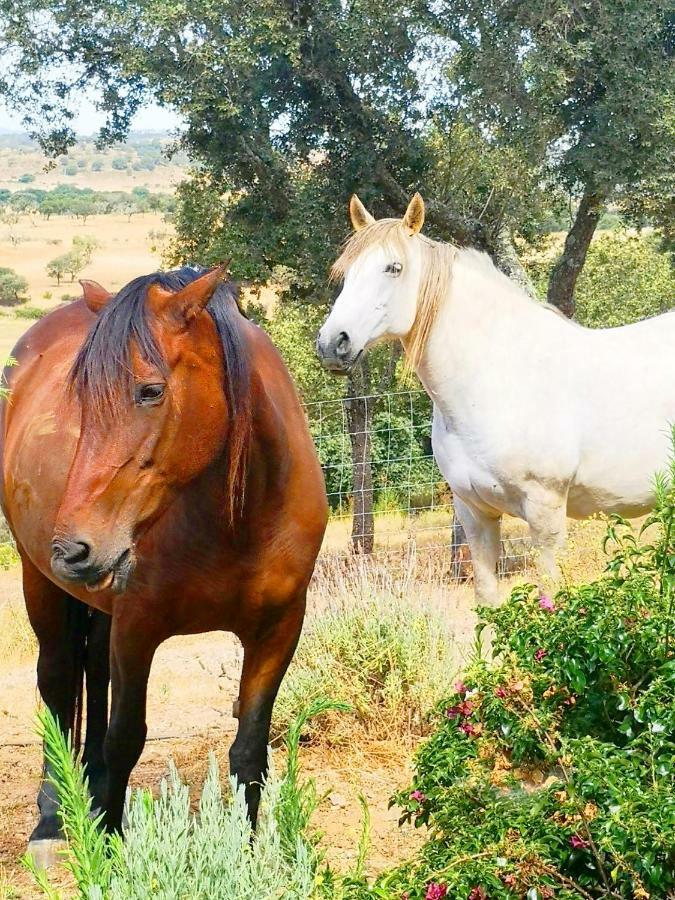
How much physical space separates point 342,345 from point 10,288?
197 ft

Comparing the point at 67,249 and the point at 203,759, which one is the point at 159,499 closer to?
the point at 203,759

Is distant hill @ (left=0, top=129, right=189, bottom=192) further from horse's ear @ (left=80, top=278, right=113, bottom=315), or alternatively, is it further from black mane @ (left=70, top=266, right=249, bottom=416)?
black mane @ (left=70, top=266, right=249, bottom=416)

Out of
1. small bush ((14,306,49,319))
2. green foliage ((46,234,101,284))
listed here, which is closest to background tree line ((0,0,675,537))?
small bush ((14,306,49,319))

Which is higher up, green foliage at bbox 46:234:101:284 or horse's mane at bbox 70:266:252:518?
green foliage at bbox 46:234:101:284

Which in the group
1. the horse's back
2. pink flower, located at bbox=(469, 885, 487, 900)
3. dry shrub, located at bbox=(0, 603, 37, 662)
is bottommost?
dry shrub, located at bbox=(0, 603, 37, 662)

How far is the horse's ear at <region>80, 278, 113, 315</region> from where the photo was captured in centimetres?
329

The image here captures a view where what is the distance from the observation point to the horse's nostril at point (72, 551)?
2.46 m

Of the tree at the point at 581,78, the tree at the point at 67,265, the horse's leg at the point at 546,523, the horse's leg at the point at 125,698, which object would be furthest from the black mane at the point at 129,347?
the tree at the point at 67,265

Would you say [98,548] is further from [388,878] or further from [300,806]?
[388,878]

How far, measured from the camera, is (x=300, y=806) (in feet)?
7.60

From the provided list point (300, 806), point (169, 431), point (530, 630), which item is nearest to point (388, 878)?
point (300, 806)

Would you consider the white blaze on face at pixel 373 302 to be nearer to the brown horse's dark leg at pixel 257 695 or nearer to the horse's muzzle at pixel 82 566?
the brown horse's dark leg at pixel 257 695

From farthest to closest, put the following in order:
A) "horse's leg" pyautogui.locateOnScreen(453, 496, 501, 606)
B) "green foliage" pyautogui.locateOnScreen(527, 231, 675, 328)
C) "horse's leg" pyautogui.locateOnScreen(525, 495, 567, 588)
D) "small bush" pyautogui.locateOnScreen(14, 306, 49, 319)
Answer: "small bush" pyautogui.locateOnScreen(14, 306, 49, 319), "green foliage" pyautogui.locateOnScreen(527, 231, 675, 328), "horse's leg" pyautogui.locateOnScreen(453, 496, 501, 606), "horse's leg" pyautogui.locateOnScreen(525, 495, 567, 588)

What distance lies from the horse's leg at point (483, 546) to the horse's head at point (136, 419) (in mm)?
2613
